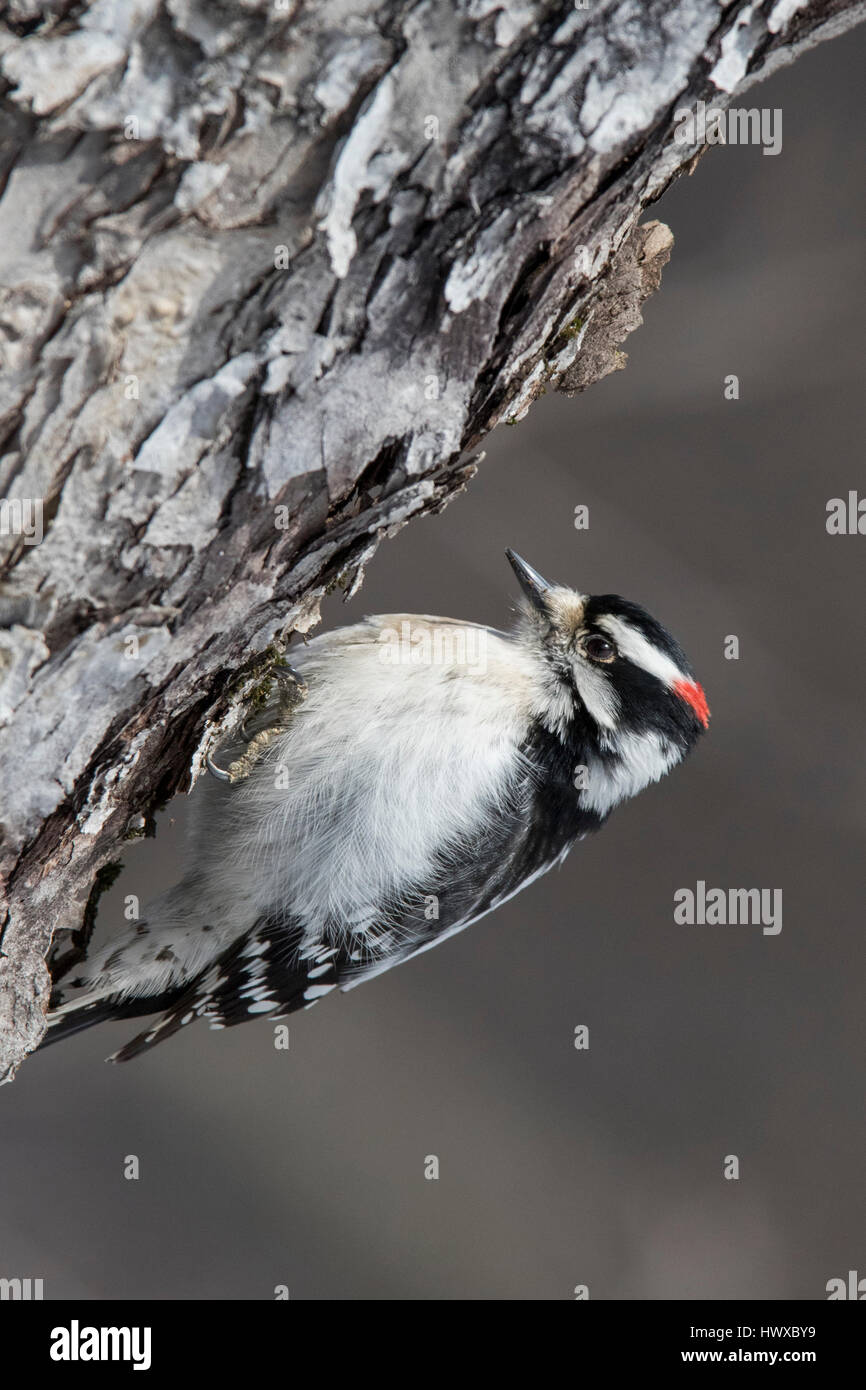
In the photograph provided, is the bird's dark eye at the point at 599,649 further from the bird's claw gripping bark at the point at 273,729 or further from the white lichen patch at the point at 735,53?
the white lichen patch at the point at 735,53

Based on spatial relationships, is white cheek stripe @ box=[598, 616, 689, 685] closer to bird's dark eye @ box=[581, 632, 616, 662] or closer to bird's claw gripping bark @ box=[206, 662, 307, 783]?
bird's dark eye @ box=[581, 632, 616, 662]

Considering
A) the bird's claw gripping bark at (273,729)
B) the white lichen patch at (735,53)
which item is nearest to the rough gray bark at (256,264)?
the white lichen patch at (735,53)

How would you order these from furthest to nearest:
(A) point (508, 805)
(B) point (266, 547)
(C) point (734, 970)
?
(C) point (734, 970) → (A) point (508, 805) → (B) point (266, 547)

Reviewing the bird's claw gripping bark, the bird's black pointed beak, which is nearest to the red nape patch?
the bird's black pointed beak

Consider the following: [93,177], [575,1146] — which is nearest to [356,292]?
[93,177]

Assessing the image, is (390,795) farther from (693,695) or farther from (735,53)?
(735,53)

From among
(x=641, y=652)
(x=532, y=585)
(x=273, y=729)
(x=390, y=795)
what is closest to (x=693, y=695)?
(x=641, y=652)

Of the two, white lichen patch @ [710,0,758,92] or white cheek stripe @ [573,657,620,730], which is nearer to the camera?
white lichen patch @ [710,0,758,92]

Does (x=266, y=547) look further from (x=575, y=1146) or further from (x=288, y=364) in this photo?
(x=575, y=1146)
